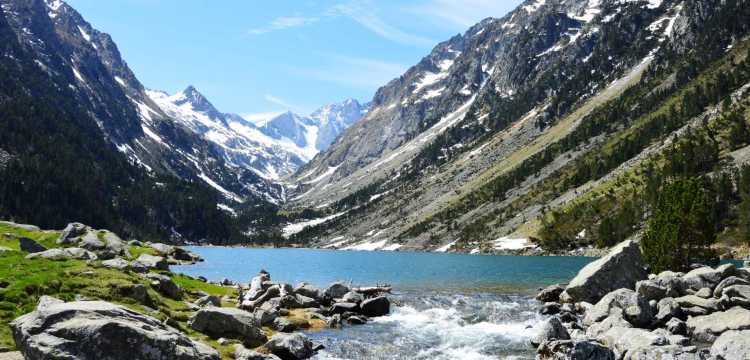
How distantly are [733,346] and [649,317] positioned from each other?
9029 mm

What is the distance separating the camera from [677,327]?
3322 cm

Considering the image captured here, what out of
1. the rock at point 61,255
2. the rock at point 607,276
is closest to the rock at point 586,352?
Answer: the rock at point 607,276

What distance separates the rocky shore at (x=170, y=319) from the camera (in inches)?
732

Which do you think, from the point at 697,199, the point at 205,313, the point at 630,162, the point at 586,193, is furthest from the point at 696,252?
the point at 630,162

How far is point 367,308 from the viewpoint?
47.3 meters

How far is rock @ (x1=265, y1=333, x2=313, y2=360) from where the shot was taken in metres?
31.1

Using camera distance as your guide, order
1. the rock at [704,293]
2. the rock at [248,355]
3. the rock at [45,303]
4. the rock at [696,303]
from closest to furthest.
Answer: the rock at [45,303]
the rock at [248,355]
the rock at [696,303]
the rock at [704,293]

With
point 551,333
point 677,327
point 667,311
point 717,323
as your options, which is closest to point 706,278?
point 667,311

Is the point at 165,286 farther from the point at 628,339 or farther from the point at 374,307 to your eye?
the point at 628,339

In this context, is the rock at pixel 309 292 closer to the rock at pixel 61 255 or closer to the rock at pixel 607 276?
the rock at pixel 61 255

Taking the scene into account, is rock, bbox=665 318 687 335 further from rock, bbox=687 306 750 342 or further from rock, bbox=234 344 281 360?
rock, bbox=234 344 281 360

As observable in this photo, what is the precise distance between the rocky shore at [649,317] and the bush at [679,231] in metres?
7.44

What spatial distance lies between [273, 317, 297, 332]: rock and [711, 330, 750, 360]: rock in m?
26.0

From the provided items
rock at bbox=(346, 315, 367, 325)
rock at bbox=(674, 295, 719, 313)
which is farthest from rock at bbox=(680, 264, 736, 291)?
rock at bbox=(346, 315, 367, 325)
